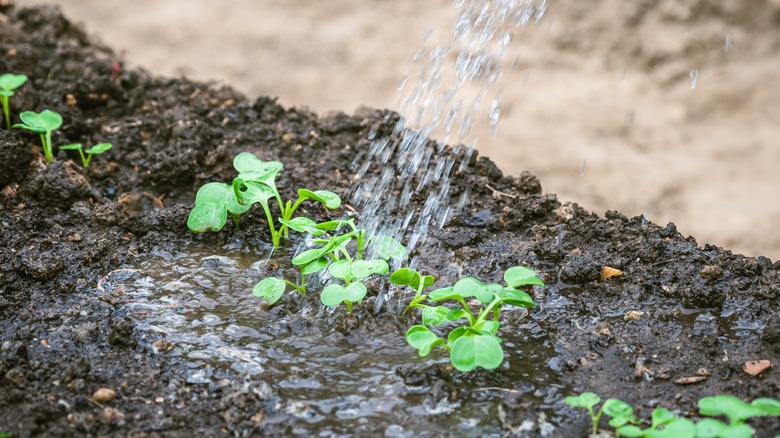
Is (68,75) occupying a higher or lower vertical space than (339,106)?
lower

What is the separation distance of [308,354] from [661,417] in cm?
74

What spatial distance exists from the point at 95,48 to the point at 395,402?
7.51 ft

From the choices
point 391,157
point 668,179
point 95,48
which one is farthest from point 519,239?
point 668,179

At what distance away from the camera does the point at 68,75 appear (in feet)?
8.86

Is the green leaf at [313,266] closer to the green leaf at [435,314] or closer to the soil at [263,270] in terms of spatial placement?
the soil at [263,270]

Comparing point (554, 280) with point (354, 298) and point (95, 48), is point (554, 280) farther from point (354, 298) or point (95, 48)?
point (95, 48)

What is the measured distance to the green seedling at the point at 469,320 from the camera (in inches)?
59.7

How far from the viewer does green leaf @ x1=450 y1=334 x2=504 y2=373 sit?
1507 mm

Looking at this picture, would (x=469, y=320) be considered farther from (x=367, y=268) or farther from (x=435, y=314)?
(x=367, y=268)

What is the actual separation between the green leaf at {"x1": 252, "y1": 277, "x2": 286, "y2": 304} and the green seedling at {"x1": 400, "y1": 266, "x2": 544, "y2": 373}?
0.28 m

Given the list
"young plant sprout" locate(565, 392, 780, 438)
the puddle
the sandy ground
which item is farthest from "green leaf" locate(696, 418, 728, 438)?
the sandy ground

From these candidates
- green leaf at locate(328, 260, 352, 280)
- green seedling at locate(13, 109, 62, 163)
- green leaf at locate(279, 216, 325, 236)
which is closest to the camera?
green leaf at locate(328, 260, 352, 280)

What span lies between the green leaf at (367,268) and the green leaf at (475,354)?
25 cm

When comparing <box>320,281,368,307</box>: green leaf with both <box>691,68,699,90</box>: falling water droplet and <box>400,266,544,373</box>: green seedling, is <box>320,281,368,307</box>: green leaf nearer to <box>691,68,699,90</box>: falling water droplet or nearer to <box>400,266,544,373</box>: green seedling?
<box>400,266,544,373</box>: green seedling
